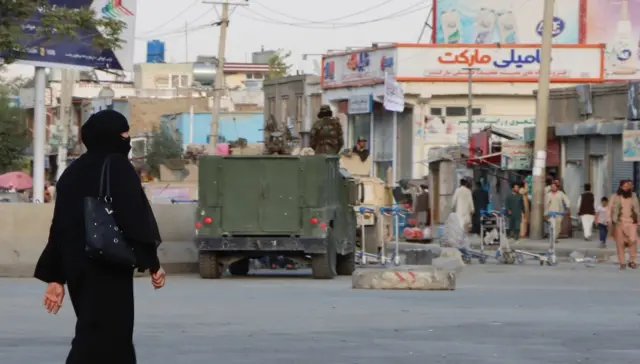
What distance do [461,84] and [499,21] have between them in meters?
14.7

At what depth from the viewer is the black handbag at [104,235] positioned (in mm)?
8383

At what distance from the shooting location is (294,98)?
86562mm

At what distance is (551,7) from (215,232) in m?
19.5

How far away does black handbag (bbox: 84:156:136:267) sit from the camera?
8.38m

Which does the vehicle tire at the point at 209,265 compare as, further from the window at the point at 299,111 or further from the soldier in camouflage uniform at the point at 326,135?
the window at the point at 299,111

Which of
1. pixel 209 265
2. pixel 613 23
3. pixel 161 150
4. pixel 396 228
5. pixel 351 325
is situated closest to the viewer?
pixel 351 325

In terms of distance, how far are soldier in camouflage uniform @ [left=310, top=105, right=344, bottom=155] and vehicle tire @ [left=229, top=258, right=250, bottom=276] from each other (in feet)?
7.47

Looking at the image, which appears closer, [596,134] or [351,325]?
[351,325]

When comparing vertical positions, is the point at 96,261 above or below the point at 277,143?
below

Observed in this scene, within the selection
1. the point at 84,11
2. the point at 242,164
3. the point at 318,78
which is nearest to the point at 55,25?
the point at 84,11

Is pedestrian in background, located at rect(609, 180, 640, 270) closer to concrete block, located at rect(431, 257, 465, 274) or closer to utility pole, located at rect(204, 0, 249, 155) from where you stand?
concrete block, located at rect(431, 257, 465, 274)

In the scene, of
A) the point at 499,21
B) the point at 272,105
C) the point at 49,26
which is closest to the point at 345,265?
the point at 49,26

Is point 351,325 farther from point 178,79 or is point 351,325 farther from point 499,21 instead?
point 178,79

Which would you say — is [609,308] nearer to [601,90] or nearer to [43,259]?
[43,259]
